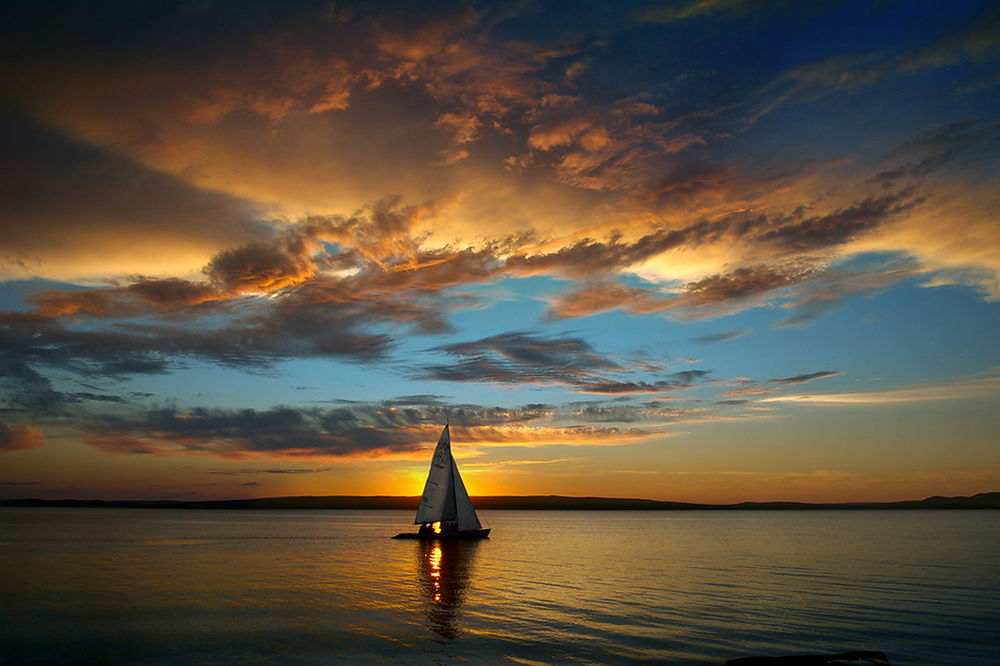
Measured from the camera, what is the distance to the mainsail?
10900cm

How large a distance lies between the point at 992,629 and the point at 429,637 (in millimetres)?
35896

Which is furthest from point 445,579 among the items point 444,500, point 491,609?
point 444,500

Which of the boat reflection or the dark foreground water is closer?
the dark foreground water

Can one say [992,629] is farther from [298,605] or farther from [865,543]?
[865,543]

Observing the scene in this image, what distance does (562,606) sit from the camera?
167 feet

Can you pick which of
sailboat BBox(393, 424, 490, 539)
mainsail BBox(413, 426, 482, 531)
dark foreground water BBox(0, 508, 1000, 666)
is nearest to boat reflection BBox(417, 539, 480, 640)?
dark foreground water BBox(0, 508, 1000, 666)

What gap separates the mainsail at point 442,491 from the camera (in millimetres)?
109000

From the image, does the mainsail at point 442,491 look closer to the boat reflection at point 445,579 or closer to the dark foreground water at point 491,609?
the boat reflection at point 445,579

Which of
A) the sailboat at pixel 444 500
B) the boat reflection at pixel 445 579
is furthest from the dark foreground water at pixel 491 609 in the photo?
the sailboat at pixel 444 500

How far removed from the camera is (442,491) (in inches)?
4321

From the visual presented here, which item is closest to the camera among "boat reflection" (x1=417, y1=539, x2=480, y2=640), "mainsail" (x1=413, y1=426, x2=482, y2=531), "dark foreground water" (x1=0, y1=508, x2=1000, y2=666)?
"dark foreground water" (x1=0, y1=508, x2=1000, y2=666)

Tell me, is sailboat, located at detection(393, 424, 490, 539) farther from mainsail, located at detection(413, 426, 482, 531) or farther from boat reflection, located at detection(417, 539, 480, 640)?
boat reflection, located at detection(417, 539, 480, 640)

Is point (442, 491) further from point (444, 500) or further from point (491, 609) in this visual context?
point (491, 609)

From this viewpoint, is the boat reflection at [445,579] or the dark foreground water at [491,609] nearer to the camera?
the dark foreground water at [491,609]
